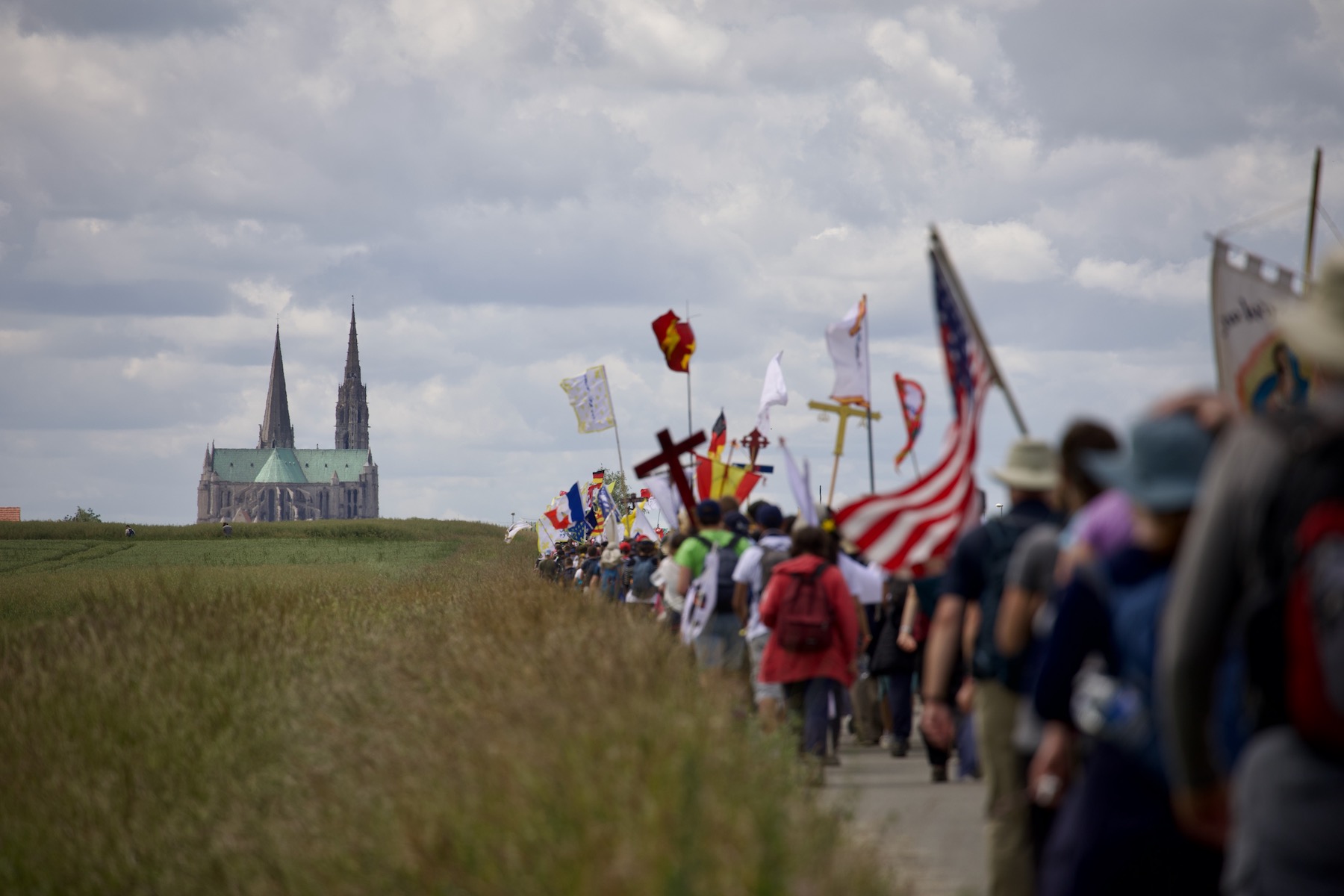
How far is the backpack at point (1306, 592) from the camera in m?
2.78

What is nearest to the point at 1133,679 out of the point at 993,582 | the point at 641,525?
the point at 993,582

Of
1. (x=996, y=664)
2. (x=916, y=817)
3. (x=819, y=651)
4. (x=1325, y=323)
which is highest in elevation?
(x=1325, y=323)

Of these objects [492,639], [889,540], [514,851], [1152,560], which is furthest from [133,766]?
[1152,560]

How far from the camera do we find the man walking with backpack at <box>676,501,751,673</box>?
11.9 meters

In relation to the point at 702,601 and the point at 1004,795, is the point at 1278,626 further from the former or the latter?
the point at 702,601

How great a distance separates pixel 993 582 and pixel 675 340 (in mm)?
17783

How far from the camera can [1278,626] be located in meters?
2.95

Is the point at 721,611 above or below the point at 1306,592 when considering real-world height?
below

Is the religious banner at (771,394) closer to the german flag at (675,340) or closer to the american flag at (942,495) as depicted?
the german flag at (675,340)

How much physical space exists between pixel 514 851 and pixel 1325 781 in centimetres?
263

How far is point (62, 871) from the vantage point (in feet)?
27.8

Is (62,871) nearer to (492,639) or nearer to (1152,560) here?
(492,639)

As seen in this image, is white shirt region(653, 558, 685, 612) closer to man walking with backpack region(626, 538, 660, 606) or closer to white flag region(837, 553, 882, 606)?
white flag region(837, 553, 882, 606)

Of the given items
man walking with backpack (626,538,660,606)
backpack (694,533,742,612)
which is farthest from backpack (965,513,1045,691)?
man walking with backpack (626,538,660,606)
